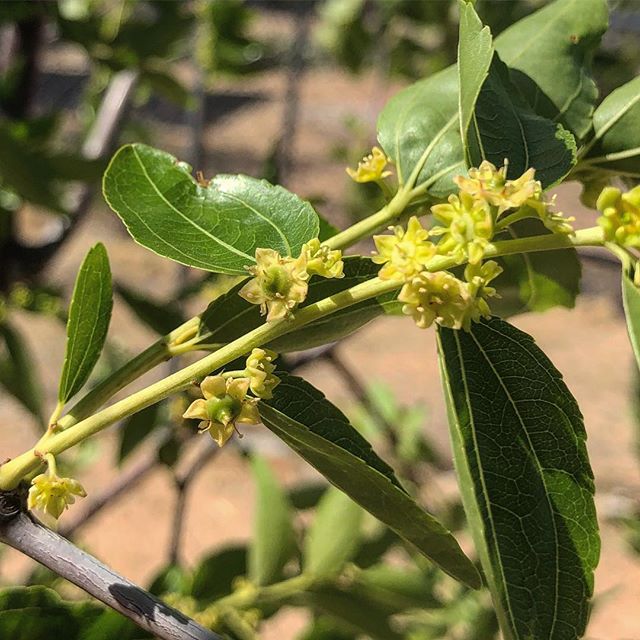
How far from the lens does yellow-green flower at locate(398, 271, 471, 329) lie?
0.30 metres

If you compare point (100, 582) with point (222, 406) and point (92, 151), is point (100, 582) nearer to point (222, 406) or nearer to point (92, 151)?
point (222, 406)

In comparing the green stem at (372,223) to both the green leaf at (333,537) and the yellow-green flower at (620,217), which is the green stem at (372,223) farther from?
the green leaf at (333,537)

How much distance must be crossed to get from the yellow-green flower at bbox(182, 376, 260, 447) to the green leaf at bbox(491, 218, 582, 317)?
193 millimetres

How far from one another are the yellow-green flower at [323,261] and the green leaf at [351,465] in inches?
2.0

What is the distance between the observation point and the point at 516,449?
0.34m

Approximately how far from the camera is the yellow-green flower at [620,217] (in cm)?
30

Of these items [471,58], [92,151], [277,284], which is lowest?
[277,284]

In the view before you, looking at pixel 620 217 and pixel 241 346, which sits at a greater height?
pixel 620 217

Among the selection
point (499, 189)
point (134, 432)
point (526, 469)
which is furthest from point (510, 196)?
point (134, 432)

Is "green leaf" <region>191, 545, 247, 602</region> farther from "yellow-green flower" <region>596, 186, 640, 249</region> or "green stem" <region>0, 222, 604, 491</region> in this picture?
"yellow-green flower" <region>596, 186, 640, 249</region>

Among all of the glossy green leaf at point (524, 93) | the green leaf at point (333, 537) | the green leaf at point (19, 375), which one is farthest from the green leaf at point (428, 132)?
the green leaf at point (19, 375)

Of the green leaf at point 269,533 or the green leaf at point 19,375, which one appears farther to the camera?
the green leaf at point 19,375

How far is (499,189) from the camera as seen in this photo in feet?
1.02

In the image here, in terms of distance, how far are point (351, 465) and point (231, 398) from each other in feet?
0.17
